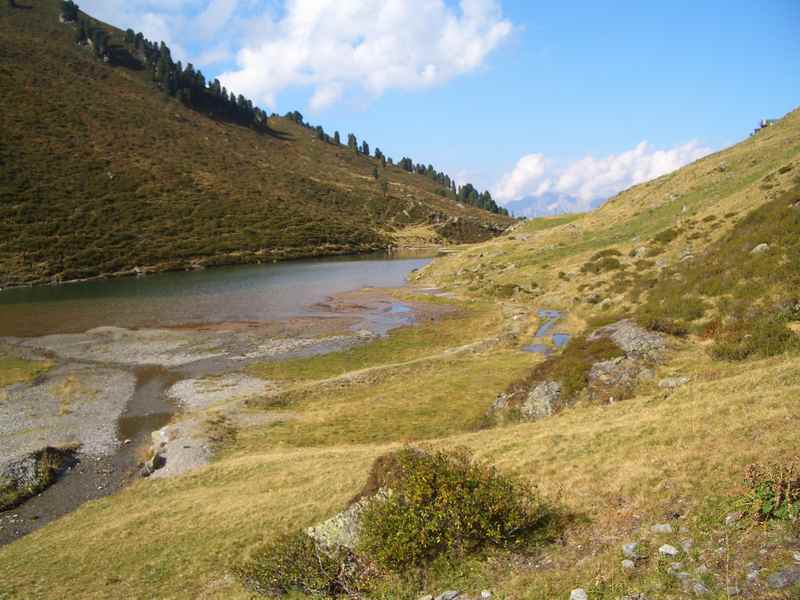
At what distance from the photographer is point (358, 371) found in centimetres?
4203

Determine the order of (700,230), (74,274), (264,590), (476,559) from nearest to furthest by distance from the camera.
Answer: (476,559) → (264,590) → (700,230) → (74,274)

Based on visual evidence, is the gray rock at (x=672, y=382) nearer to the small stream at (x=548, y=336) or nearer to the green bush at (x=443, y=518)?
the green bush at (x=443, y=518)

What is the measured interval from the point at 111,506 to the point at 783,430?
25575 millimetres

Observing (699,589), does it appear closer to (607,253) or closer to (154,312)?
(607,253)

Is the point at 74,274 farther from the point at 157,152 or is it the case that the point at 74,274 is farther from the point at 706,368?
the point at 706,368

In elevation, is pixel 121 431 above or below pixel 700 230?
below

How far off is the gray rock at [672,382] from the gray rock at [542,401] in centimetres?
486

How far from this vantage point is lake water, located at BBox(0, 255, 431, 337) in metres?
70.5

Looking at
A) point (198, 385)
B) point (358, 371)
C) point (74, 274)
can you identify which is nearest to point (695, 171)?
point (358, 371)

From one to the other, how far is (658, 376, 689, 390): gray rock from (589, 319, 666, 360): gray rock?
3.08 meters

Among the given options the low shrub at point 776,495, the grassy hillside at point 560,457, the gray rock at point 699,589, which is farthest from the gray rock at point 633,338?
the gray rock at point 699,589

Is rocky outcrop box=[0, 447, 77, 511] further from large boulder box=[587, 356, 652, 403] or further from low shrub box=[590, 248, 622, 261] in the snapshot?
low shrub box=[590, 248, 622, 261]

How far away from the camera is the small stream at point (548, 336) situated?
43.9 metres

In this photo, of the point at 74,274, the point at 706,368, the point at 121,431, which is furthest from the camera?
the point at 74,274
